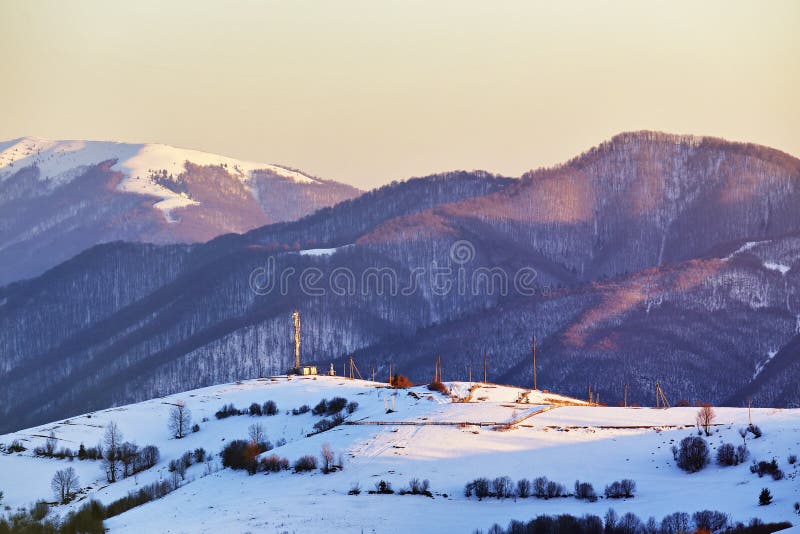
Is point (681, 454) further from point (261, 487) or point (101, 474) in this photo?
point (101, 474)

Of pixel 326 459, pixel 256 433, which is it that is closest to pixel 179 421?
pixel 256 433

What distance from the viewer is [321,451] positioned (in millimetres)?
99938

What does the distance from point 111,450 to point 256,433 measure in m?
10.9

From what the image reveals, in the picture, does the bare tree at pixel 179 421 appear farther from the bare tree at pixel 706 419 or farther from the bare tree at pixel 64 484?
the bare tree at pixel 706 419

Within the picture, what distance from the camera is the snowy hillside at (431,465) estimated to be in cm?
8062

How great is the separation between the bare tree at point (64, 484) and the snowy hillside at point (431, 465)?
0.75 metres

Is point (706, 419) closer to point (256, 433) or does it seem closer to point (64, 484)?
point (256, 433)

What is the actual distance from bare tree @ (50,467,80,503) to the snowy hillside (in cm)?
75

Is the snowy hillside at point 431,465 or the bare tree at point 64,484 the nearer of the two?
the snowy hillside at point 431,465

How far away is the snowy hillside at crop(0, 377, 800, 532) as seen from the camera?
80625 millimetres

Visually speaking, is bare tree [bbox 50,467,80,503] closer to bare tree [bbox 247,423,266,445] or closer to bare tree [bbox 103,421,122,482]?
bare tree [bbox 103,421,122,482]

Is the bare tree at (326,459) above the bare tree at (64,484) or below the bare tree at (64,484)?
above

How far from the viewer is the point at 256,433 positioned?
118625 millimetres

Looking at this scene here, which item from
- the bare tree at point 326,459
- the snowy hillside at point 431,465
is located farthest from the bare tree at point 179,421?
the bare tree at point 326,459
